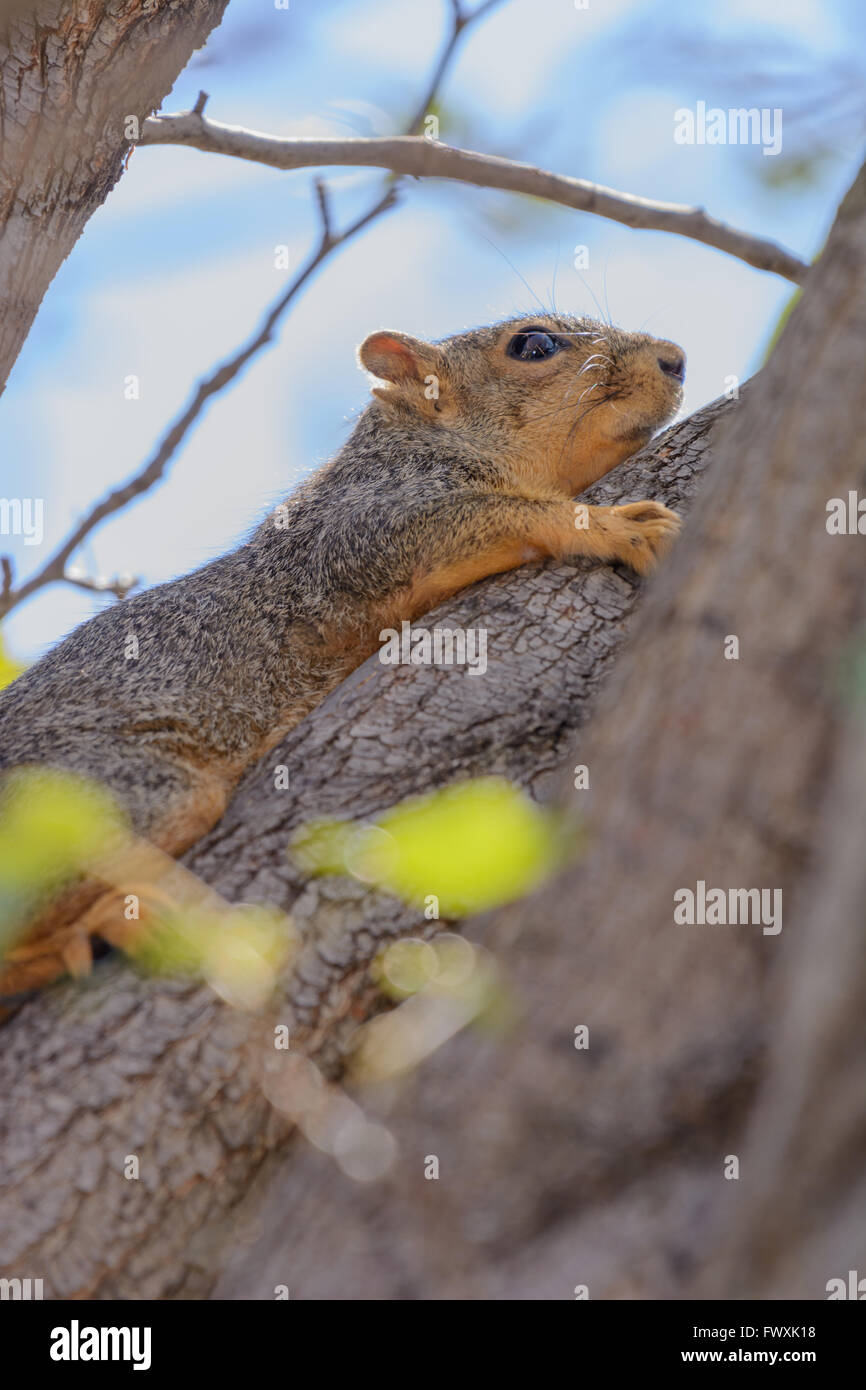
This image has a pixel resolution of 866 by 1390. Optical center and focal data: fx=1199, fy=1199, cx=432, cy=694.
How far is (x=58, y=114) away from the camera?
3488 mm

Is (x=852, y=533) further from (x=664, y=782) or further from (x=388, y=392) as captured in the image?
(x=388, y=392)

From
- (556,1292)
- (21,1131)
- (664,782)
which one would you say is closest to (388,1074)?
(556,1292)

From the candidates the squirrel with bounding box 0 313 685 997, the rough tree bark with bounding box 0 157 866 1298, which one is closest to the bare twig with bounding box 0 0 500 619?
the squirrel with bounding box 0 313 685 997

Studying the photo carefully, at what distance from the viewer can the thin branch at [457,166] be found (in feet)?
15.3

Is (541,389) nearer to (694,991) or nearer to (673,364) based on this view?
(673,364)

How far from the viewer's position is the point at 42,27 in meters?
3.47

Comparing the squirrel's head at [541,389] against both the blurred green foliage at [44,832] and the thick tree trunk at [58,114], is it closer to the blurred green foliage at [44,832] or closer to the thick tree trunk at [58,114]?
the thick tree trunk at [58,114]

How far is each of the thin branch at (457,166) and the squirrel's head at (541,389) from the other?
0.85 m

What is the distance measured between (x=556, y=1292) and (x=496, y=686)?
212 cm

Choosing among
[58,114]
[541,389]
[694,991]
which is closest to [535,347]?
[541,389]

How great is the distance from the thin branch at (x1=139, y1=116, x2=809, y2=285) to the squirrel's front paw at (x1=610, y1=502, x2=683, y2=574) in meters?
1.26

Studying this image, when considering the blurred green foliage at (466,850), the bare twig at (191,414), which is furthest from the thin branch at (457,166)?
the blurred green foliage at (466,850)

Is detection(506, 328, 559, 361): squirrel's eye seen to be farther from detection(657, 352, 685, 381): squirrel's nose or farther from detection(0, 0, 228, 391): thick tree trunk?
detection(0, 0, 228, 391): thick tree trunk

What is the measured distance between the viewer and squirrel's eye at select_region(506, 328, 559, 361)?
5.89 meters
